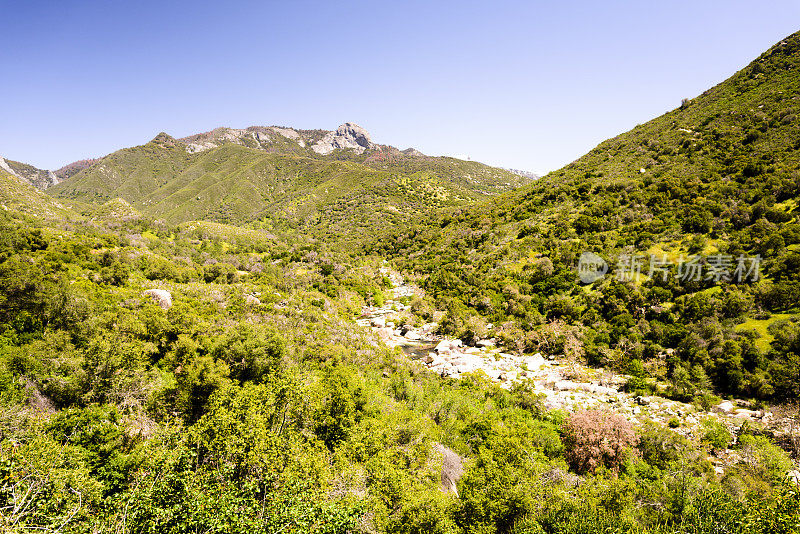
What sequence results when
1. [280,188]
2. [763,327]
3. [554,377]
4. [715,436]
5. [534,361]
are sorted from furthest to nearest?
[280,188] → [534,361] → [554,377] → [763,327] → [715,436]

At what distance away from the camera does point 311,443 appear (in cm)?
1670

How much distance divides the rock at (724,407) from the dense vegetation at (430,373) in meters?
0.68

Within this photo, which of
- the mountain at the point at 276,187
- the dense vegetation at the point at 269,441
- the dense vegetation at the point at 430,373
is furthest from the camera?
the mountain at the point at 276,187

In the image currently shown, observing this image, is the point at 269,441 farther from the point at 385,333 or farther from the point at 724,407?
the point at 724,407

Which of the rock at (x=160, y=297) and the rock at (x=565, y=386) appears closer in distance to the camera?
the rock at (x=565, y=386)

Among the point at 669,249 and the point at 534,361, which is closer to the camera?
the point at 534,361

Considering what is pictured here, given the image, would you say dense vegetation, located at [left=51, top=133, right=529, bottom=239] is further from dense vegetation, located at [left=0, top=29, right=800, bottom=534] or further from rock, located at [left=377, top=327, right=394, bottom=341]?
rock, located at [left=377, top=327, right=394, bottom=341]

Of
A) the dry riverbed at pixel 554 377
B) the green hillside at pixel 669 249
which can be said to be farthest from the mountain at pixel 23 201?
the green hillside at pixel 669 249

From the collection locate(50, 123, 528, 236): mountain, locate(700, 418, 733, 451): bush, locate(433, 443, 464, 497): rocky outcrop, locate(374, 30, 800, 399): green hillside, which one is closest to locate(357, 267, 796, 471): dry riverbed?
locate(700, 418, 733, 451): bush

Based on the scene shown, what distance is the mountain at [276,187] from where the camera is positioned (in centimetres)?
10300

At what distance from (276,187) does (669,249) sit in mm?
142279

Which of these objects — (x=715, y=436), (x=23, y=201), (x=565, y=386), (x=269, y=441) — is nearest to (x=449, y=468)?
(x=269, y=441)

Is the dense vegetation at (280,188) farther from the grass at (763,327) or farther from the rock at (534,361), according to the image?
the grass at (763,327)

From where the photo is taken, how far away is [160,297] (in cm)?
2925
